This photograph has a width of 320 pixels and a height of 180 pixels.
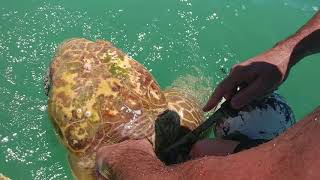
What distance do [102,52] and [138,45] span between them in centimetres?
151

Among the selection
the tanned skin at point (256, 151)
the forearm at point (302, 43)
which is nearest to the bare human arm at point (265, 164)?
the tanned skin at point (256, 151)

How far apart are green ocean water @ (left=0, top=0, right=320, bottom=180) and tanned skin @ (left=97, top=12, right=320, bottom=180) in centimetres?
149

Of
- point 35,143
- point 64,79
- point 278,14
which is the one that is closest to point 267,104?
point 64,79

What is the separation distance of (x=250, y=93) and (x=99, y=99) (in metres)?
1.16

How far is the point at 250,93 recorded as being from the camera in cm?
313

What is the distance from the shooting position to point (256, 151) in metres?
1.91

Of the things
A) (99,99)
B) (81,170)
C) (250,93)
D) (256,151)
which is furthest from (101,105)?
(256,151)

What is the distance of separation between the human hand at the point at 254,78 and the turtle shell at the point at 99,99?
2.29 ft

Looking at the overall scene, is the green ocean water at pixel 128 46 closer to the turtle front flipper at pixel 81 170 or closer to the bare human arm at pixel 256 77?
the turtle front flipper at pixel 81 170

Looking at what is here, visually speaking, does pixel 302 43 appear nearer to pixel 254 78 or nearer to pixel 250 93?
pixel 254 78

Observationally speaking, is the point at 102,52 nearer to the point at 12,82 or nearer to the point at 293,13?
the point at 12,82

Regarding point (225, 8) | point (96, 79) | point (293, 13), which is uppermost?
point (96, 79)

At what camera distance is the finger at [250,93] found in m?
3.13

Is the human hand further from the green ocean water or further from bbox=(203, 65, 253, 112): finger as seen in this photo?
the green ocean water
